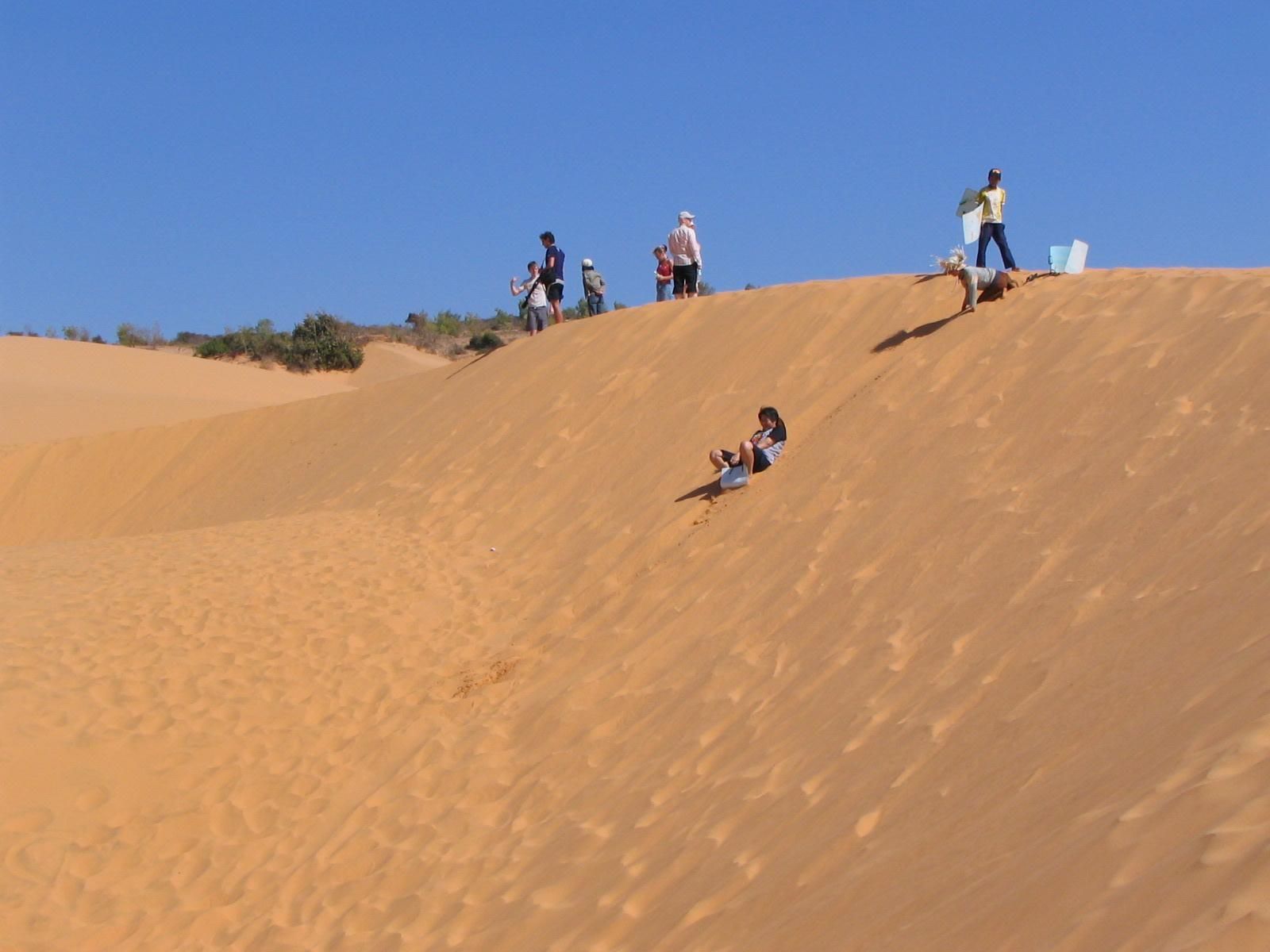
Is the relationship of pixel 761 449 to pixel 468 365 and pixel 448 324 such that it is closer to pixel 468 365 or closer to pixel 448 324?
pixel 468 365

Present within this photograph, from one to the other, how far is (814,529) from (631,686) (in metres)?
1.80

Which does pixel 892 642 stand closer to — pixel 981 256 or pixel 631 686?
pixel 631 686

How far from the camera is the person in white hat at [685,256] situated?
15055mm

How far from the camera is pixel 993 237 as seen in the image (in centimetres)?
1163

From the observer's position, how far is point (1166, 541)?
237 inches

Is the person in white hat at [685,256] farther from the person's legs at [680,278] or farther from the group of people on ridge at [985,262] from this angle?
the group of people on ridge at [985,262]

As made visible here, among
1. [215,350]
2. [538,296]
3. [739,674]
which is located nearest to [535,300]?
[538,296]

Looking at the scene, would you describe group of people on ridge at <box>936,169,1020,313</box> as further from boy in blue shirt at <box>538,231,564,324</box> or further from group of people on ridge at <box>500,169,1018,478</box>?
boy in blue shirt at <box>538,231,564,324</box>

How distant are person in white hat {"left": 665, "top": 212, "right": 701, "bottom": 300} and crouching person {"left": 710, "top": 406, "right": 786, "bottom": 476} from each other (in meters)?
5.18

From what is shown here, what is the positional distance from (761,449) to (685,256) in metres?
5.83

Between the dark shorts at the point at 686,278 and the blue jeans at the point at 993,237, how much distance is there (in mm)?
4601

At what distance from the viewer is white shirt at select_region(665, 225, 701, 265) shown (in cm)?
1508

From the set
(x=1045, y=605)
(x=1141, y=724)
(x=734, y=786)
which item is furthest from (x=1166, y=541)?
(x=734, y=786)

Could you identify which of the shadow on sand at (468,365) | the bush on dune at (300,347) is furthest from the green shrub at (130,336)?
the shadow on sand at (468,365)
